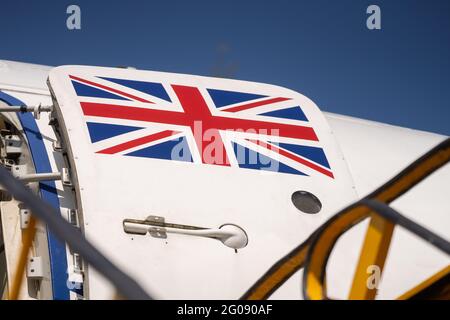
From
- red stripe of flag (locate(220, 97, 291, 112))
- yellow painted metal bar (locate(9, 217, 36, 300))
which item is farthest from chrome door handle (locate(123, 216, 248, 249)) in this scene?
yellow painted metal bar (locate(9, 217, 36, 300))

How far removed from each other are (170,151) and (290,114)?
930 millimetres

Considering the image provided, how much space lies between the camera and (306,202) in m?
3.49

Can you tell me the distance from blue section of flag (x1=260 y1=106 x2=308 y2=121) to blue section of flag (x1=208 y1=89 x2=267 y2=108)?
0.17 meters

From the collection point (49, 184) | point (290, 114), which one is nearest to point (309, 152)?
point (290, 114)

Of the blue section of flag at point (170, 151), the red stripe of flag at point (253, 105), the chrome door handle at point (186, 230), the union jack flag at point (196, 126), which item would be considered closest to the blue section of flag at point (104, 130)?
A: the union jack flag at point (196, 126)

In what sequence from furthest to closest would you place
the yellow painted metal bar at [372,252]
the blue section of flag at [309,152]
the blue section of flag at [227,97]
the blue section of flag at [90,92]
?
1. the blue section of flag at [227,97]
2. the blue section of flag at [309,152]
3. the blue section of flag at [90,92]
4. the yellow painted metal bar at [372,252]

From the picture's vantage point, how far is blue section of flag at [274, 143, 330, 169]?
12.0ft

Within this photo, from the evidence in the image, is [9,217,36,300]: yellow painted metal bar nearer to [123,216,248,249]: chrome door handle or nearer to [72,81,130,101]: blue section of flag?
[123,216,248,249]: chrome door handle

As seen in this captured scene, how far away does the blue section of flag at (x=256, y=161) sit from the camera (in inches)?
137

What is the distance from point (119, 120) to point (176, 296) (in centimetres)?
108

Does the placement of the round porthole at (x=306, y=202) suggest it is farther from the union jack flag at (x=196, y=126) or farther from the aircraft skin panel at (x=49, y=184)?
the aircraft skin panel at (x=49, y=184)

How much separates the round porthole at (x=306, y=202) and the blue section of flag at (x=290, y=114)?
0.59 meters
